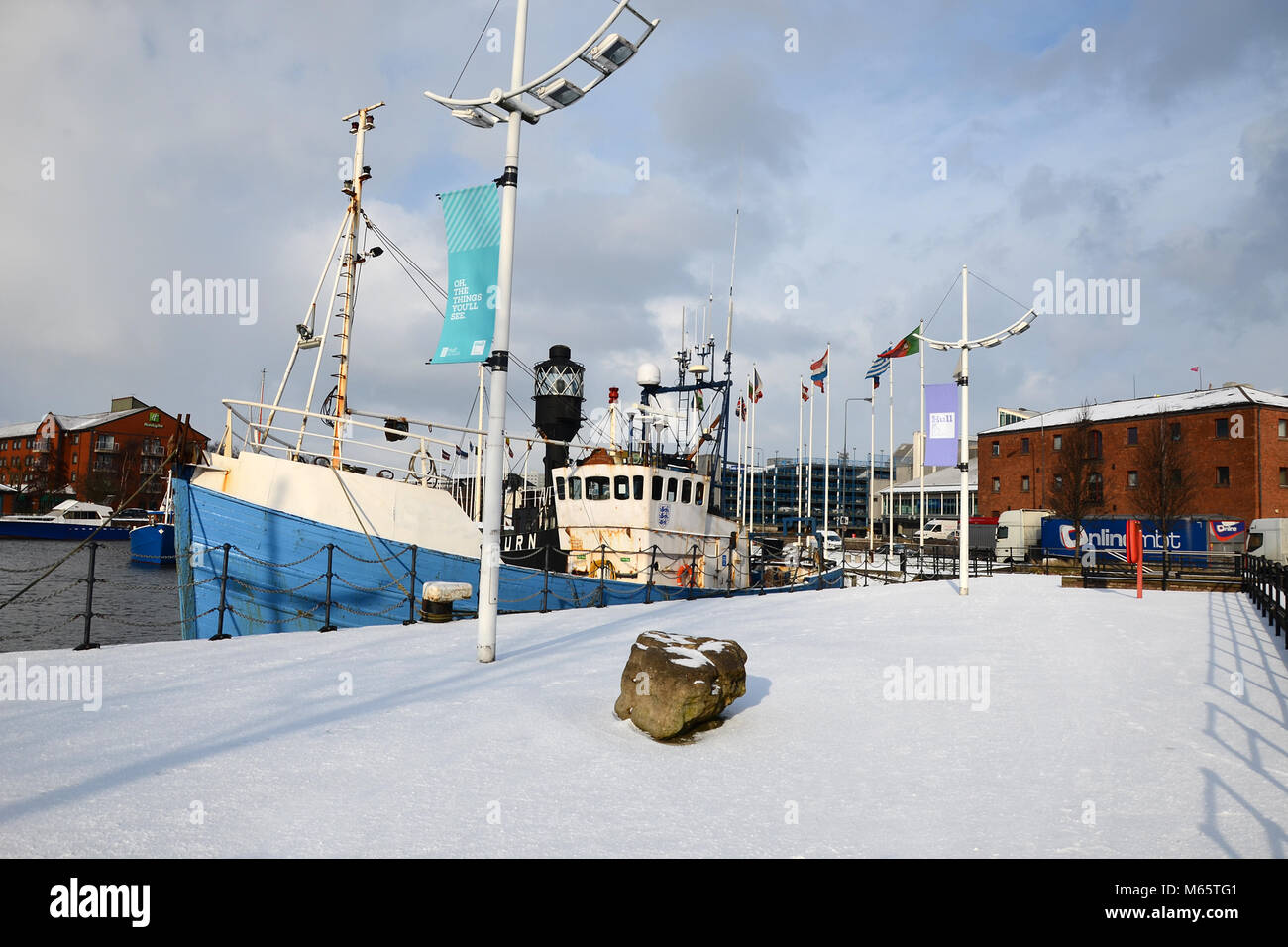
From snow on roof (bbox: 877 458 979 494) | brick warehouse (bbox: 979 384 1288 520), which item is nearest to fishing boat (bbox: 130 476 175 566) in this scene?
brick warehouse (bbox: 979 384 1288 520)

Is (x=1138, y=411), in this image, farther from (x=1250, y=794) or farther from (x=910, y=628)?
(x=1250, y=794)

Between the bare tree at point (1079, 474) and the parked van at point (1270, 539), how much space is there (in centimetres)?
675

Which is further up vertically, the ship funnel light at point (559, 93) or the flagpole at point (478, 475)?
the ship funnel light at point (559, 93)

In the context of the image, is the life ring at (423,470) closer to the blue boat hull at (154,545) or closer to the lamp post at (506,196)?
the lamp post at (506,196)

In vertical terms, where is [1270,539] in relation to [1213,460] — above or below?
below

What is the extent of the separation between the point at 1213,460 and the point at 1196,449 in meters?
1.09

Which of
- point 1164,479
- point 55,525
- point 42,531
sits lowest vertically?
point 42,531

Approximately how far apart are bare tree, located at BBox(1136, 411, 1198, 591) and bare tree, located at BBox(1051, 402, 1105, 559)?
281 cm

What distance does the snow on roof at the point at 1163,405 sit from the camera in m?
41.6

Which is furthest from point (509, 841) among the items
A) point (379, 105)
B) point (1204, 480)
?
point (1204, 480)

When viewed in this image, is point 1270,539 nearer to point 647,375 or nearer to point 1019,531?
point 1019,531

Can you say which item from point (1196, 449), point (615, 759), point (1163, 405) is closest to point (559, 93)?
point (615, 759)

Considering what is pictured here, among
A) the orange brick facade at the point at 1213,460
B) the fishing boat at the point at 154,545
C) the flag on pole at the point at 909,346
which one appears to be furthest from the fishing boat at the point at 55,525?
the orange brick facade at the point at 1213,460

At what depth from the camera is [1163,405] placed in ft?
149
